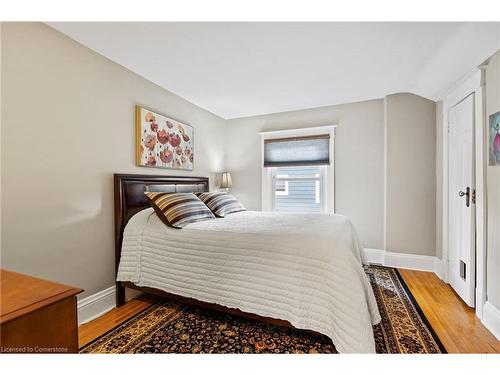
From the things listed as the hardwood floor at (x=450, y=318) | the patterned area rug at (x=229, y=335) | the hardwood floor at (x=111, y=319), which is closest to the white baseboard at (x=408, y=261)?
the hardwood floor at (x=450, y=318)

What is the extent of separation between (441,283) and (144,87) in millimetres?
3914

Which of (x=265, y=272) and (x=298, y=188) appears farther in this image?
(x=298, y=188)

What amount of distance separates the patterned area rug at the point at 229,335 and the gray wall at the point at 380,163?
131 cm

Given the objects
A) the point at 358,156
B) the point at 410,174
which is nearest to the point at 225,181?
the point at 358,156

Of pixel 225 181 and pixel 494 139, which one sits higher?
pixel 494 139

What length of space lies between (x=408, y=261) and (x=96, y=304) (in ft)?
11.6

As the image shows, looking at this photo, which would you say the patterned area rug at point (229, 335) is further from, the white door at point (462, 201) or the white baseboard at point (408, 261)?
the white baseboard at point (408, 261)

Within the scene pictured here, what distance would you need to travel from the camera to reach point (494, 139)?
1.75 metres

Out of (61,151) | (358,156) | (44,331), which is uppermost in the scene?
(358,156)

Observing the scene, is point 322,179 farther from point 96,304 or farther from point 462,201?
point 96,304

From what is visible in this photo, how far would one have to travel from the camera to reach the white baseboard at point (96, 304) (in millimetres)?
1884

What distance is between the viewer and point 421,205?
300 cm

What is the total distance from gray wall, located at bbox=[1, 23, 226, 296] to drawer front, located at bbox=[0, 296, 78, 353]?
1.17m
